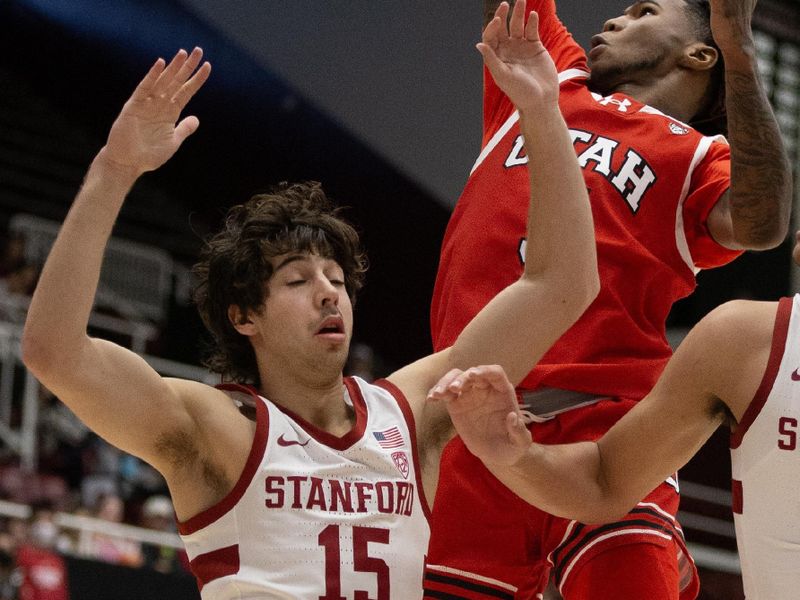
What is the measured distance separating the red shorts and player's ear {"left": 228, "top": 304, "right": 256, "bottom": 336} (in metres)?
0.72

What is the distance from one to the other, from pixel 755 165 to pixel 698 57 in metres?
0.92

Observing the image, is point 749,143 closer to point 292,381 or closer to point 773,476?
point 773,476

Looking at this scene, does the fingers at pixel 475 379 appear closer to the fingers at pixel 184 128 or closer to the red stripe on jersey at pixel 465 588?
the fingers at pixel 184 128

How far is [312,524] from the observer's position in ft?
10.7

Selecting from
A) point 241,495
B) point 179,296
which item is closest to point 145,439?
point 241,495

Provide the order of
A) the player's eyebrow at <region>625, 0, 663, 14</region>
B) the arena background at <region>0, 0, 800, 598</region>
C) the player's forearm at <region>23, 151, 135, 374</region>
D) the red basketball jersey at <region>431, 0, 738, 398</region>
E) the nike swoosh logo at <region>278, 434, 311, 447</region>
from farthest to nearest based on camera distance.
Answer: the arena background at <region>0, 0, 800, 598</region> < the player's eyebrow at <region>625, 0, 663, 14</region> < the red basketball jersey at <region>431, 0, 738, 398</region> < the nike swoosh logo at <region>278, 434, 311, 447</region> < the player's forearm at <region>23, 151, 135, 374</region>

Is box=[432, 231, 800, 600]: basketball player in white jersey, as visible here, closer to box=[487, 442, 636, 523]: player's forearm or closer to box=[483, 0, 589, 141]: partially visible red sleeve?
box=[487, 442, 636, 523]: player's forearm

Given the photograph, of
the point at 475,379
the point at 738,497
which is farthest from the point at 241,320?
the point at 738,497

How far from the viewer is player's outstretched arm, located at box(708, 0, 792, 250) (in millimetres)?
3518

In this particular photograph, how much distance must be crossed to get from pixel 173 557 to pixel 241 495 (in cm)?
712

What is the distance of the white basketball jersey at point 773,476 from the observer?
9.86 ft

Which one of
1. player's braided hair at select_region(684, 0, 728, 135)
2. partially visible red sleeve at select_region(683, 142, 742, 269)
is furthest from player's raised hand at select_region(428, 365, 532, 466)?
player's braided hair at select_region(684, 0, 728, 135)

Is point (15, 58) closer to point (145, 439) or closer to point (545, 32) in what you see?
point (545, 32)

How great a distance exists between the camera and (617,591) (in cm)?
376
